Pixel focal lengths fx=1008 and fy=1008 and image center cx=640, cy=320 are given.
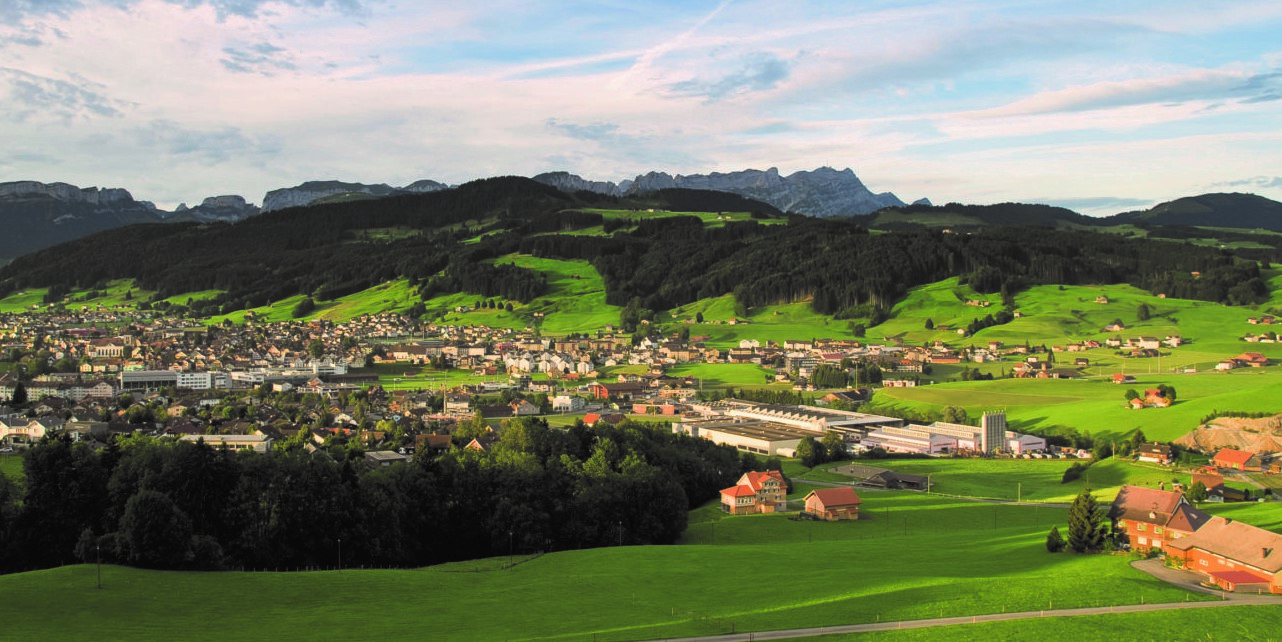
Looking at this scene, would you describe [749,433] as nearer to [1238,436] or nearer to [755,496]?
[755,496]

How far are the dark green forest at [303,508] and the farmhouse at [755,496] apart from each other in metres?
5.50

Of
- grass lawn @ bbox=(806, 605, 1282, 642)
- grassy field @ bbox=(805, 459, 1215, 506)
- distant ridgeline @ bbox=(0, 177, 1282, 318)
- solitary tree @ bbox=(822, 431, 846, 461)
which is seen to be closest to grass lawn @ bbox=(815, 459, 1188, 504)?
grassy field @ bbox=(805, 459, 1215, 506)

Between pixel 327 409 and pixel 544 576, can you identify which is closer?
pixel 544 576

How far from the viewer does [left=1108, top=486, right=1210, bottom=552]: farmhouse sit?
31219mm

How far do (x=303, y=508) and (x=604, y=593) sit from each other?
12004 mm

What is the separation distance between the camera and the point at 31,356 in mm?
105562

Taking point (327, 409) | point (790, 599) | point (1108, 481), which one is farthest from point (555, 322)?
point (790, 599)

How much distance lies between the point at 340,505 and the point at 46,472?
9.12m

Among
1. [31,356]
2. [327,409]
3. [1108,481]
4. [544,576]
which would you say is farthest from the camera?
[31,356]

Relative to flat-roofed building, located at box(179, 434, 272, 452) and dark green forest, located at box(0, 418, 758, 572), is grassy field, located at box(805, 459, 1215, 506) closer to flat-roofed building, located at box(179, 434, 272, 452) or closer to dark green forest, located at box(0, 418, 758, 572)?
dark green forest, located at box(0, 418, 758, 572)

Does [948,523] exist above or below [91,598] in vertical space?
below

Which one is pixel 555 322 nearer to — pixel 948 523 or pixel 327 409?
pixel 327 409

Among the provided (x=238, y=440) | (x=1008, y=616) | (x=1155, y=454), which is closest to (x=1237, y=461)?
(x=1155, y=454)

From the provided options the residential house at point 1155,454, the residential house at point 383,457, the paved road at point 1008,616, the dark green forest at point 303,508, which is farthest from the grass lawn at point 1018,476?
the residential house at point 383,457
